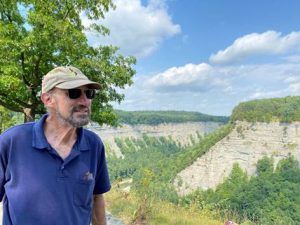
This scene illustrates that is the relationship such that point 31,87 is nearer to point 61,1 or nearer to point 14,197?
point 61,1

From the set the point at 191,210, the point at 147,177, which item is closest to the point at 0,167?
the point at 147,177

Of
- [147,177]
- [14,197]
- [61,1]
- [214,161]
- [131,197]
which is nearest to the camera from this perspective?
[14,197]

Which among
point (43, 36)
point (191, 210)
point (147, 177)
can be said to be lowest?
point (191, 210)

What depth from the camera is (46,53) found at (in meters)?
13.3

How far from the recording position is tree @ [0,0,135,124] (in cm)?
1275

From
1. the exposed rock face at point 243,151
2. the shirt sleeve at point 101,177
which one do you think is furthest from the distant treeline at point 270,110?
the shirt sleeve at point 101,177

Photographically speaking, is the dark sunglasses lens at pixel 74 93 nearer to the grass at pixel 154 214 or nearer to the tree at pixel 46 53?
the grass at pixel 154 214

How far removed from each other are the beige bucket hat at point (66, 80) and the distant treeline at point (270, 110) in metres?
130

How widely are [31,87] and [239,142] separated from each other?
123 m

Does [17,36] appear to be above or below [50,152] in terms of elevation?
above

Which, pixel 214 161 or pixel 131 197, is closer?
pixel 131 197

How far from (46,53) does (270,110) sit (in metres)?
131

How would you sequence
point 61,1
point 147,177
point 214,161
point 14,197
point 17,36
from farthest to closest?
1. point 214,161
2. point 61,1
3. point 17,36
4. point 147,177
5. point 14,197

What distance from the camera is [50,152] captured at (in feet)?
7.76
